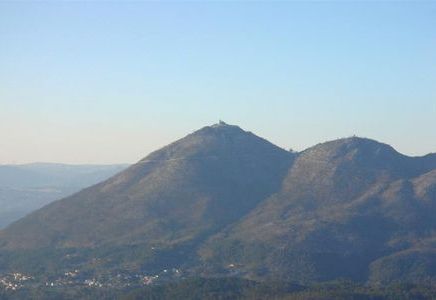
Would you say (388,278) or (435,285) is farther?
(388,278)

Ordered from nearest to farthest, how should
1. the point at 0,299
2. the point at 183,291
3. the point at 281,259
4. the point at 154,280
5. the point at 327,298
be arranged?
the point at 327,298, the point at 183,291, the point at 0,299, the point at 154,280, the point at 281,259

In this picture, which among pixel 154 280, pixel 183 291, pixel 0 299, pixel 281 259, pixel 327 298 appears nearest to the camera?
pixel 327 298

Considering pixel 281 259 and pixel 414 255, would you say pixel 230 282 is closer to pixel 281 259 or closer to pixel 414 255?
pixel 281 259

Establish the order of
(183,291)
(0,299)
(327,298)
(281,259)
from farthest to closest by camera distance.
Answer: (281,259) → (0,299) → (183,291) → (327,298)

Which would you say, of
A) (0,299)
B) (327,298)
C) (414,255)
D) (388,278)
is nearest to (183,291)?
(327,298)

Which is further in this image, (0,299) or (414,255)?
(414,255)

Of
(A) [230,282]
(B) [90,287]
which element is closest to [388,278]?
(A) [230,282]

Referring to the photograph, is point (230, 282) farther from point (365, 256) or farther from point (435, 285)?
point (365, 256)

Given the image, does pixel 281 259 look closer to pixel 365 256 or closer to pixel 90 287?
pixel 365 256
